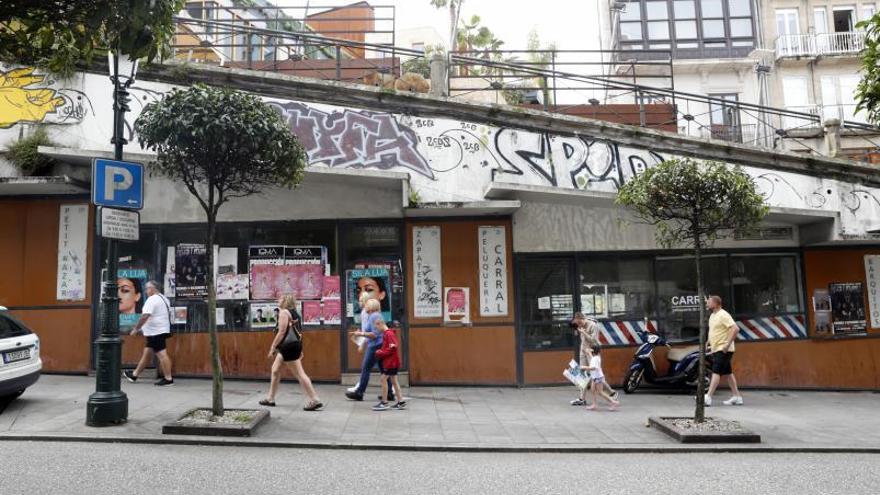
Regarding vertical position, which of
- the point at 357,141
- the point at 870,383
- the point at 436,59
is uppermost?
the point at 436,59

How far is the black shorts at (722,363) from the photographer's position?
9797 millimetres

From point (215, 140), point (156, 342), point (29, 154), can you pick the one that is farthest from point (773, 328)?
point (29, 154)

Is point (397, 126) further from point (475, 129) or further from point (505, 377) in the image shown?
point (505, 377)

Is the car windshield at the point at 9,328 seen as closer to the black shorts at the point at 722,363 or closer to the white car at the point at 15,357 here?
the white car at the point at 15,357

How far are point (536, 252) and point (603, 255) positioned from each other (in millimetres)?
1385

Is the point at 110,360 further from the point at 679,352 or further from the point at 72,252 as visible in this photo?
the point at 679,352

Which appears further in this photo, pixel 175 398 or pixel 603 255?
pixel 603 255

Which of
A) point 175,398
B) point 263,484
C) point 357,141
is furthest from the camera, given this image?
point 357,141

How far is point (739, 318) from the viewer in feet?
39.0

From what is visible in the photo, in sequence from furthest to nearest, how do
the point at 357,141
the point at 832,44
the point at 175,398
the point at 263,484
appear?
the point at 832,44 < the point at 357,141 < the point at 175,398 < the point at 263,484

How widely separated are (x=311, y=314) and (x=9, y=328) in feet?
15.5

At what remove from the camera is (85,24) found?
441 cm

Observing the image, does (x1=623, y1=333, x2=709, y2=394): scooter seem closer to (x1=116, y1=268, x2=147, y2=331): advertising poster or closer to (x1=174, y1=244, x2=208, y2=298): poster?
(x1=174, y1=244, x2=208, y2=298): poster

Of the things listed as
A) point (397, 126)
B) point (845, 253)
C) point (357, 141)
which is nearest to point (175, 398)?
point (357, 141)
